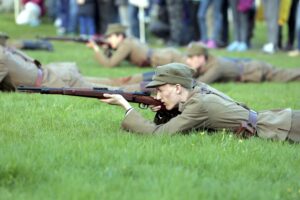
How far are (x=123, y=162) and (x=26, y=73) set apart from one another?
4820mm

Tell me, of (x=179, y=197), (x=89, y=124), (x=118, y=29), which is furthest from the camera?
(x=118, y=29)

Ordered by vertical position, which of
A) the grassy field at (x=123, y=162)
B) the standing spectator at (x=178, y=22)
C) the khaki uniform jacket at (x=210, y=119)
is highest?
the standing spectator at (x=178, y=22)

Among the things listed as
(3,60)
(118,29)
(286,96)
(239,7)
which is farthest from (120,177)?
(239,7)

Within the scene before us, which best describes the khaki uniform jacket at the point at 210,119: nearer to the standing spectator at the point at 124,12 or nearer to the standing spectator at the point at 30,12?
the standing spectator at the point at 124,12

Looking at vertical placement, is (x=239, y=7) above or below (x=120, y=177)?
above

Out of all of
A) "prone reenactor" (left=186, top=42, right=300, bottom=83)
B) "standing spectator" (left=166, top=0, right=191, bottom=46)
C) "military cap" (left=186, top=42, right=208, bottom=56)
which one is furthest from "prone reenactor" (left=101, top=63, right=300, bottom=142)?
"standing spectator" (left=166, top=0, right=191, bottom=46)

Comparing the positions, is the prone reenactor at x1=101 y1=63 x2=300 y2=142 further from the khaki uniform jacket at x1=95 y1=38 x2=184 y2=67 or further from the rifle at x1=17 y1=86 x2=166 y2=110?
the khaki uniform jacket at x1=95 y1=38 x2=184 y2=67

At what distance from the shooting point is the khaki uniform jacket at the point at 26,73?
1089 centimetres

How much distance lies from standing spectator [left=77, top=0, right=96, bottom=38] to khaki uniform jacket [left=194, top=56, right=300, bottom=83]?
816cm

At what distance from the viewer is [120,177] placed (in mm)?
6230

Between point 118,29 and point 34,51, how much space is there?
345 centimetres

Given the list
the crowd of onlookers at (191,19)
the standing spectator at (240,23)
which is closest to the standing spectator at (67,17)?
the crowd of onlookers at (191,19)

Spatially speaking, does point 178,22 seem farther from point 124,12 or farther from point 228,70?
point 228,70

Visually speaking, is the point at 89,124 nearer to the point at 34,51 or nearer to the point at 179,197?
the point at 179,197
